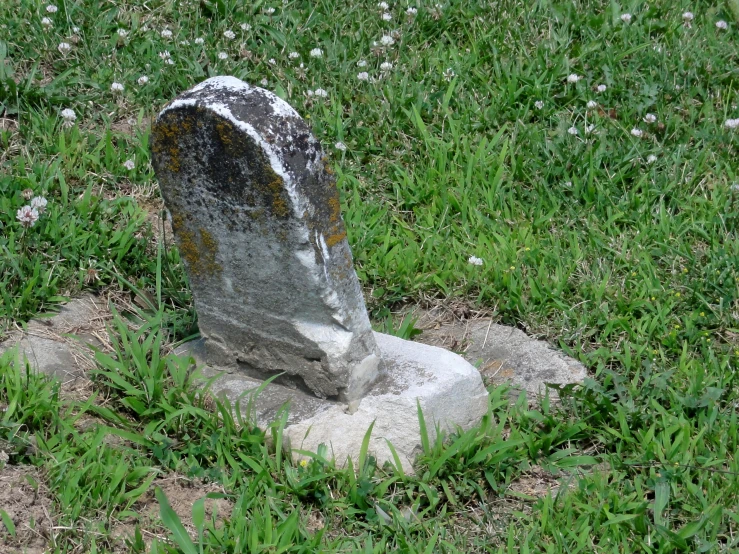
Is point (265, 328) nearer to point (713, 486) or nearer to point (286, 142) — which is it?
point (286, 142)

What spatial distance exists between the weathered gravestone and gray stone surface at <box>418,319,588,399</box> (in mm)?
417

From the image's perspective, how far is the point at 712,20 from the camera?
5.61 metres

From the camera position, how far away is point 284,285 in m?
3.22

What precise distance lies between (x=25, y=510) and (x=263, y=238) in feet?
3.84

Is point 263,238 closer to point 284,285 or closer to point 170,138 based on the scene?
point 284,285

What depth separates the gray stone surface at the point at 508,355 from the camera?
12.3ft

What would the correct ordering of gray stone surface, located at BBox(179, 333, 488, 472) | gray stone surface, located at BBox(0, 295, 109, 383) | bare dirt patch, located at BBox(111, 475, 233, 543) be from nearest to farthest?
bare dirt patch, located at BBox(111, 475, 233, 543) < gray stone surface, located at BBox(179, 333, 488, 472) < gray stone surface, located at BBox(0, 295, 109, 383)

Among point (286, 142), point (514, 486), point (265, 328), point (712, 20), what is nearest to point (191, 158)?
point (286, 142)

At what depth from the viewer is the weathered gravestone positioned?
2967mm

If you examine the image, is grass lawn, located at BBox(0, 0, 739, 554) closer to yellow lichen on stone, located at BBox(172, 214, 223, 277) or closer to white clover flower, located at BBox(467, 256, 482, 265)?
white clover flower, located at BBox(467, 256, 482, 265)

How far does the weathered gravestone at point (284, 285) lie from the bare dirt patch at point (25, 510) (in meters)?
0.78

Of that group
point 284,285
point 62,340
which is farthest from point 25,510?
point 284,285

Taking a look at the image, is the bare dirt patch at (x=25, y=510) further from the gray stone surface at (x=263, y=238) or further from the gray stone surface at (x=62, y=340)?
the gray stone surface at (x=263, y=238)

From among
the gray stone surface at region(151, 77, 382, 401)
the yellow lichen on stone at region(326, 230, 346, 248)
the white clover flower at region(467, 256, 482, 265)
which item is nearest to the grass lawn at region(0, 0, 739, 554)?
the white clover flower at region(467, 256, 482, 265)
